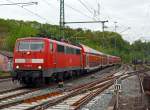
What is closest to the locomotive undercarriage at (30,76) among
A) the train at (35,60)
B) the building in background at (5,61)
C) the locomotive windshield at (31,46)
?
the train at (35,60)

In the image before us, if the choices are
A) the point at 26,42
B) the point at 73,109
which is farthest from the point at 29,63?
the point at 73,109

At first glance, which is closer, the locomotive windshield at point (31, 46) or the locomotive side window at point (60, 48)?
the locomotive windshield at point (31, 46)

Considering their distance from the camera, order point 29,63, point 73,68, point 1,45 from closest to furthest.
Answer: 1. point 29,63
2. point 73,68
3. point 1,45

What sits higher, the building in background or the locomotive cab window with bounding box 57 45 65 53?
the locomotive cab window with bounding box 57 45 65 53

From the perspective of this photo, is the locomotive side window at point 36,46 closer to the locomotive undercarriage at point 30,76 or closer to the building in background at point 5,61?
the locomotive undercarriage at point 30,76

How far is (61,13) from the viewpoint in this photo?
39469 millimetres

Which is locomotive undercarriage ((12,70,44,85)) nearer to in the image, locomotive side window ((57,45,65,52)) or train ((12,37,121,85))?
train ((12,37,121,85))

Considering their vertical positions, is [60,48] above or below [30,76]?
above

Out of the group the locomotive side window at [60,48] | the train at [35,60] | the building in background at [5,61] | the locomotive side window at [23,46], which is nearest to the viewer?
the train at [35,60]

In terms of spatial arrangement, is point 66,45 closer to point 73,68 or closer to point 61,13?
point 73,68

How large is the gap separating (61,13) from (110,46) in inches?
3496

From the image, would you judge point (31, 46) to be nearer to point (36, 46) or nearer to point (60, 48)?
point (36, 46)

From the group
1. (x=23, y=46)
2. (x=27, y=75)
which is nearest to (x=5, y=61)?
(x=23, y=46)

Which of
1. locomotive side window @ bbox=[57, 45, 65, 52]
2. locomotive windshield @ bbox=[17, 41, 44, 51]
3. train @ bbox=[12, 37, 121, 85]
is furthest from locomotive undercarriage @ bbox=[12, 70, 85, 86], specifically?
locomotive side window @ bbox=[57, 45, 65, 52]
